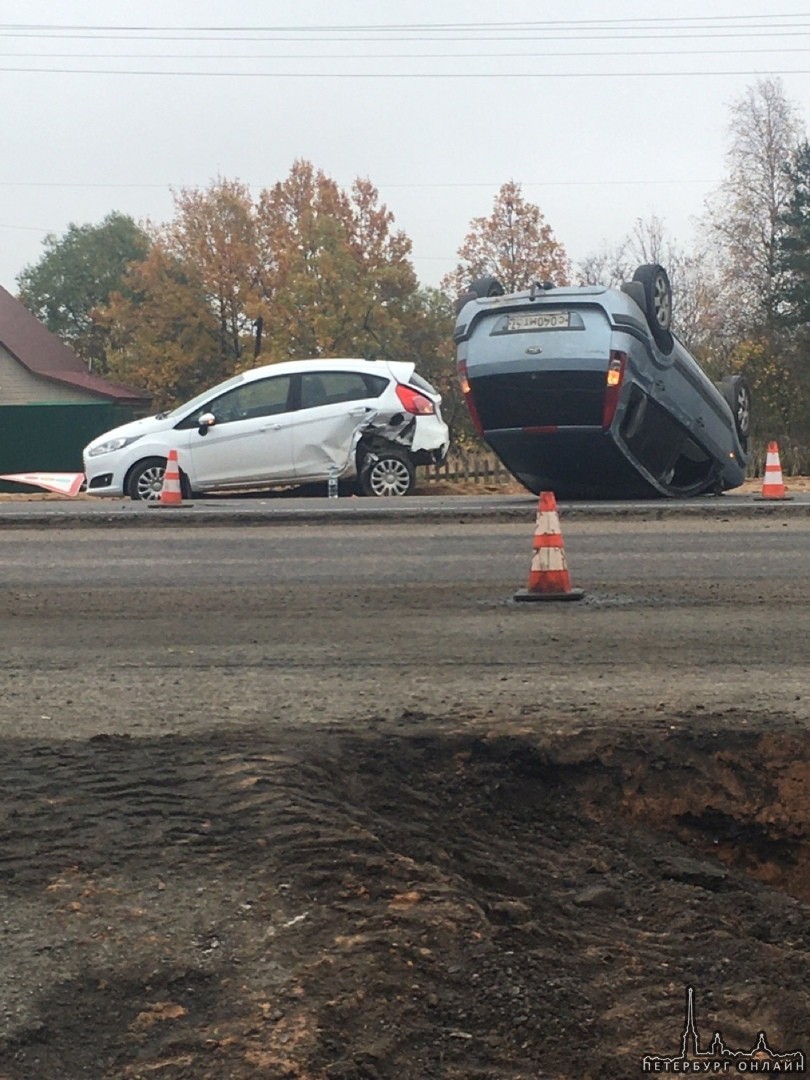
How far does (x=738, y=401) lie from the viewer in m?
16.2

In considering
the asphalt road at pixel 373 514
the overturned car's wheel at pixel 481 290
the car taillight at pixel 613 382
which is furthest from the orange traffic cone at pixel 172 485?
the car taillight at pixel 613 382

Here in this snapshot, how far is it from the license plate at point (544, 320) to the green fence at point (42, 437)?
14.1m

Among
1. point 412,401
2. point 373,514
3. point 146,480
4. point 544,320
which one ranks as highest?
point 544,320

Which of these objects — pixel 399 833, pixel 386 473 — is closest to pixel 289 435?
pixel 386 473

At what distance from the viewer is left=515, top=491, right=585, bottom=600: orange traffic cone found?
8328mm

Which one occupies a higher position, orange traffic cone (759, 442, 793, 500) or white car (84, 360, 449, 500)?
white car (84, 360, 449, 500)

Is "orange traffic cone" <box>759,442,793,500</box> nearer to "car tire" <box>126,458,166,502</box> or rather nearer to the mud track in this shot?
the mud track

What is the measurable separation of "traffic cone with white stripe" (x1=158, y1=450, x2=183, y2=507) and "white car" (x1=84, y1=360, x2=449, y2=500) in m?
1.40

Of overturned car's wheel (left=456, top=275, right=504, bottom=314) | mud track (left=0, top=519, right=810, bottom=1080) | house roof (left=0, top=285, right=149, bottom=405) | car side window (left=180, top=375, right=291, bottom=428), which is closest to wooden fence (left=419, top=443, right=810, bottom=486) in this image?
car side window (left=180, top=375, right=291, bottom=428)

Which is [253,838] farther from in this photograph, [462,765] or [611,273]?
[611,273]

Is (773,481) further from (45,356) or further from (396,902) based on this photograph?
(45,356)

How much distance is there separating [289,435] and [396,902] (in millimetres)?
14049

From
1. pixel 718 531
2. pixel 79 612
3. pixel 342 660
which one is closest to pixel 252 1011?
pixel 342 660

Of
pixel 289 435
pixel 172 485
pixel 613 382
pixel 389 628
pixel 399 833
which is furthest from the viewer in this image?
pixel 289 435
